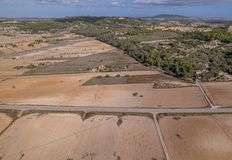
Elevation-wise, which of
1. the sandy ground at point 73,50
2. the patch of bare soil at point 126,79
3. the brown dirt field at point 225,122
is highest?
the brown dirt field at point 225,122

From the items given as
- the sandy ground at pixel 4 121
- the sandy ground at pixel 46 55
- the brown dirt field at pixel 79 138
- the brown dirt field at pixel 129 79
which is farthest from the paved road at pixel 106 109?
the sandy ground at pixel 46 55

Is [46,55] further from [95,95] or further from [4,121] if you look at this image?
[4,121]

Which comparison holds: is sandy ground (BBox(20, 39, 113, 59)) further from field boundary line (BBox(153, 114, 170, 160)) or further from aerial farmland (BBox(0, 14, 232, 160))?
field boundary line (BBox(153, 114, 170, 160))

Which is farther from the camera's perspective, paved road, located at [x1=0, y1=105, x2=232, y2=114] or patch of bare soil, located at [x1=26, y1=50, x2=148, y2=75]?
patch of bare soil, located at [x1=26, y1=50, x2=148, y2=75]

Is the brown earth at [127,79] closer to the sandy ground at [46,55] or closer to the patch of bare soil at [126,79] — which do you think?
A: the patch of bare soil at [126,79]

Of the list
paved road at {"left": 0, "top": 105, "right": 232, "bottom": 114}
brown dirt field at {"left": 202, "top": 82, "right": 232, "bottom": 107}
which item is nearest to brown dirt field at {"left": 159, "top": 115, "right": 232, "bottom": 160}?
paved road at {"left": 0, "top": 105, "right": 232, "bottom": 114}
